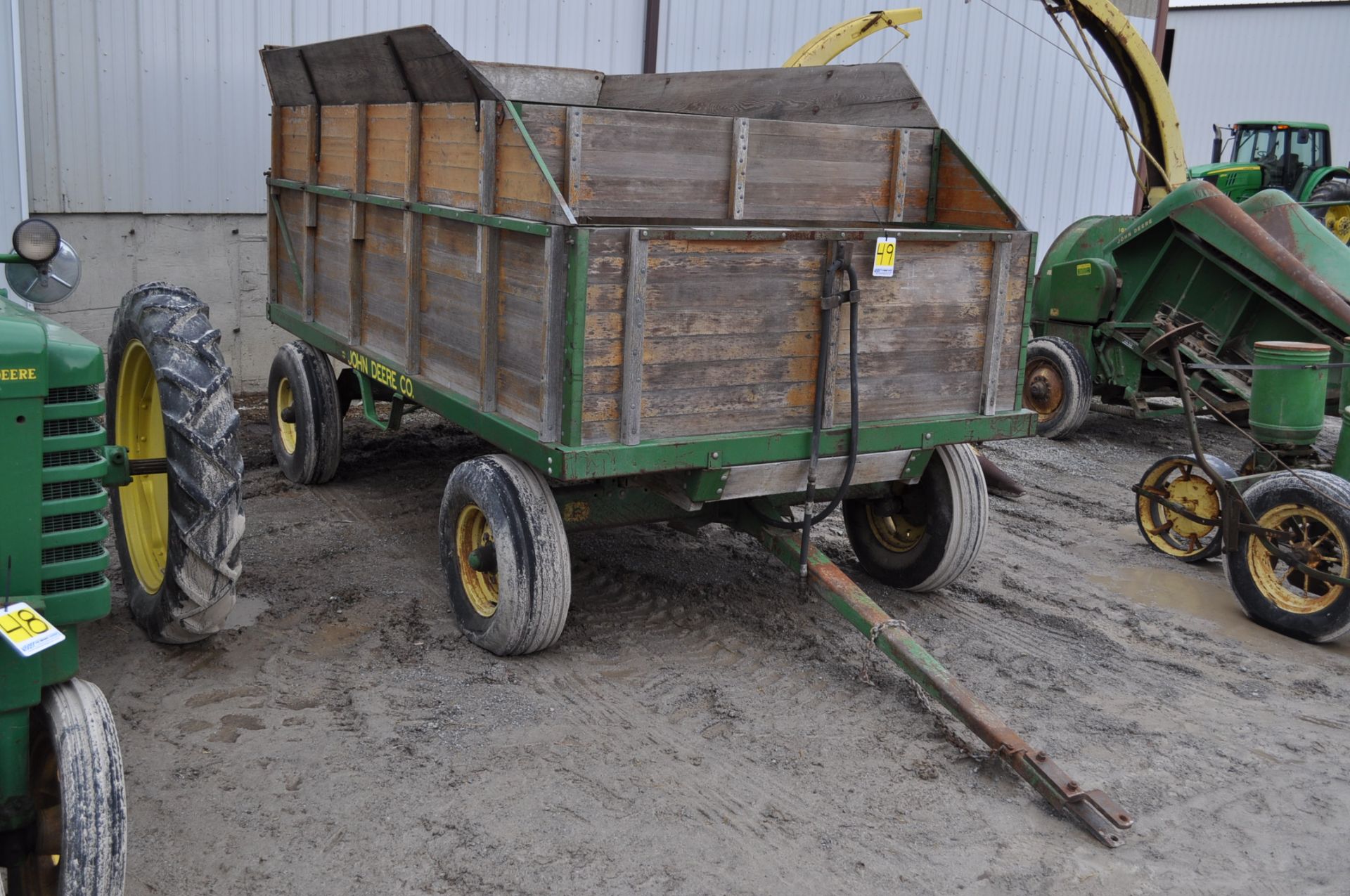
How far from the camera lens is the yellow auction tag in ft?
7.89

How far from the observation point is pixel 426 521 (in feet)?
20.4

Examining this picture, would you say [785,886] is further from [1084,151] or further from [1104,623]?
[1084,151]

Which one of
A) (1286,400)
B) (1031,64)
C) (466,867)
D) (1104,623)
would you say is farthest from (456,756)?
(1031,64)

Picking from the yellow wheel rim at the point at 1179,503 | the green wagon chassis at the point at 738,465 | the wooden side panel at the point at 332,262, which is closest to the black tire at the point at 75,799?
the green wagon chassis at the point at 738,465

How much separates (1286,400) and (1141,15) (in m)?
8.47

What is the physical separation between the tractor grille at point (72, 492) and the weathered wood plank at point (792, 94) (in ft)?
12.0

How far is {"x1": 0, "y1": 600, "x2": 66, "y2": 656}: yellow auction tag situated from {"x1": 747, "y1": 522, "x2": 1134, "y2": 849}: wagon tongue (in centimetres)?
263

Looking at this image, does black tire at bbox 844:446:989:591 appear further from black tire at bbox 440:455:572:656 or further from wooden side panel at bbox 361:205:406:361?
wooden side panel at bbox 361:205:406:361

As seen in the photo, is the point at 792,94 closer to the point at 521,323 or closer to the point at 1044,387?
the point at 521,323

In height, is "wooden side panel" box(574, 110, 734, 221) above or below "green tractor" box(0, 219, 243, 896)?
above

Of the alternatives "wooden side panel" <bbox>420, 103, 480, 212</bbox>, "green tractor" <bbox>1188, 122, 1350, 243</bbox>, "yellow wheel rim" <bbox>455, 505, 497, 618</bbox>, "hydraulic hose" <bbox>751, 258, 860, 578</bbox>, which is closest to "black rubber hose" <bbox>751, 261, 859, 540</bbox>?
"hydraulic hose" <bbox>751, 258, 860, 578</bbox>

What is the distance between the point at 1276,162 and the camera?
1602cm

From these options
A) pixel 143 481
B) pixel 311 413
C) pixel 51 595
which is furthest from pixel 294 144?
pixel 51 595

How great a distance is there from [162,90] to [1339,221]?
13320 mm
